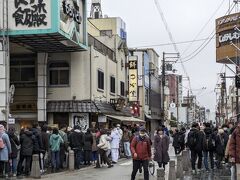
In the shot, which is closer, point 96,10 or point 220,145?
point 220,145

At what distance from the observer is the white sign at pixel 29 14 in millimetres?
26938

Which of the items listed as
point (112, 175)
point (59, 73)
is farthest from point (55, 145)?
point (59, 73)

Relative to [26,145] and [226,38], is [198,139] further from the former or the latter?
[226,38]

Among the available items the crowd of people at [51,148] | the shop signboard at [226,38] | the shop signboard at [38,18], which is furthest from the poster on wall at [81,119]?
the shop signboard at [226,38]

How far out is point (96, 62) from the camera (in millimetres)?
36250

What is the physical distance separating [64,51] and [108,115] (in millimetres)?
6092

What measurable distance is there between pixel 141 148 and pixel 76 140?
8074 mm

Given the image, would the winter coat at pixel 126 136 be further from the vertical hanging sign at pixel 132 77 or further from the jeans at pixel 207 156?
the vertical hanging sign at pixel 132 77

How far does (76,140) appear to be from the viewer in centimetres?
2323

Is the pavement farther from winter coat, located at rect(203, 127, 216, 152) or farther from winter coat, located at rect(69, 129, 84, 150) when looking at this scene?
winter coat, located at rect(69, 129, 84, 150)

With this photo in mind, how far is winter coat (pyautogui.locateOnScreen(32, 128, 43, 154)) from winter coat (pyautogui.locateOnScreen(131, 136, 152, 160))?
16.7 ft

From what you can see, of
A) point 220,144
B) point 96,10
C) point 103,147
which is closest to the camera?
point 220,144

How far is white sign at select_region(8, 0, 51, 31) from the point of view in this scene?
88.4 feet

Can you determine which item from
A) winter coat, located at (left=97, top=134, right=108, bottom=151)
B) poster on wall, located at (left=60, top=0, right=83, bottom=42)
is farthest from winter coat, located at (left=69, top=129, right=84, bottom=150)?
poster on wall, located at (left=60, top=0, right=83, bottom=42)
